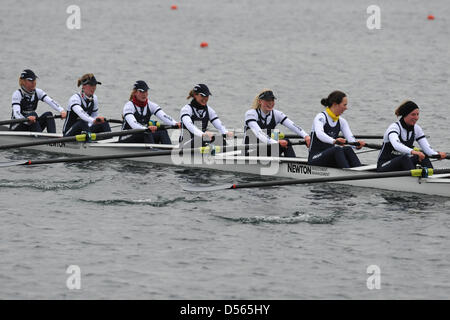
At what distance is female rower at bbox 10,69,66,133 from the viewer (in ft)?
78.8

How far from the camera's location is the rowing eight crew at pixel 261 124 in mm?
18984

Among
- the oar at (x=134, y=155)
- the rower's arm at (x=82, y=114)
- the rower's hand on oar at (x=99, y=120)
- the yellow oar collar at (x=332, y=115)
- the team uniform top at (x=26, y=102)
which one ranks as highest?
the team uniform top at (x=26, y=102)

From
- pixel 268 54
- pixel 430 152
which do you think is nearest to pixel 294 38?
pixel 268 54

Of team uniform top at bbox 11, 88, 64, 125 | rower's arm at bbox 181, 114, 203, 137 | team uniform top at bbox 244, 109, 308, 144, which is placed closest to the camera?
team uniform top at bbox 244, 109, 308, 144

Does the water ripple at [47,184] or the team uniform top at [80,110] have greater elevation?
the team uniform top at [80,110]

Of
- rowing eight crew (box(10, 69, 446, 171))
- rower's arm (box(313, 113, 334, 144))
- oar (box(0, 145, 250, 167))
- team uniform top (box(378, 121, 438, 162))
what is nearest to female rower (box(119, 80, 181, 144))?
rowing eight crew (box(10, 69, 446, 171))

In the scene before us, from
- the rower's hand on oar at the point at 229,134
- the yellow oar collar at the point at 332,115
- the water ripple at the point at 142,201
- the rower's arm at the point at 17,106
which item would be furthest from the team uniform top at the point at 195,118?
the rower's arm at the point at 17,106

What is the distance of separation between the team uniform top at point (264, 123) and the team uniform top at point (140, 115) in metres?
2.43

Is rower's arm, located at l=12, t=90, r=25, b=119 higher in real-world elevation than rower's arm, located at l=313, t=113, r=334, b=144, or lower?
higher

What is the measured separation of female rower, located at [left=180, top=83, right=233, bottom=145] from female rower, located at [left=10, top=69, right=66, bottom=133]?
411 centimetres

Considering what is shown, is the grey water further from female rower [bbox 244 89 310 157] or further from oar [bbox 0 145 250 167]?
female rower [bbox 244 89 310 157]

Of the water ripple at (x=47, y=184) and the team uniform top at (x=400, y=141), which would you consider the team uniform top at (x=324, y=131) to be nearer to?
the team uniform top at (x=400, y=141)

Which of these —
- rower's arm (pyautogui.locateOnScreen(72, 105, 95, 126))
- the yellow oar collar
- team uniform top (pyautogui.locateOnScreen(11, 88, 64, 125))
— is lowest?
the yellow oar collar

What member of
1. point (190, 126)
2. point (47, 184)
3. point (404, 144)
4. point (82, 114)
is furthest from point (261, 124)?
point (47, 184)
